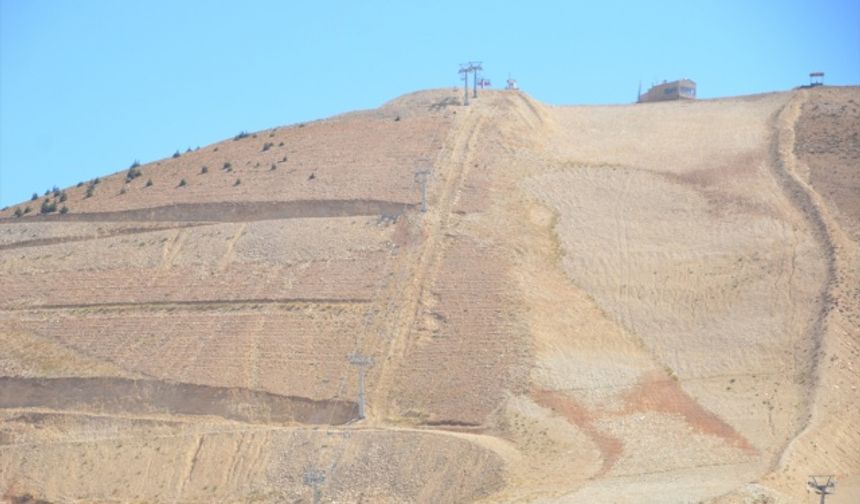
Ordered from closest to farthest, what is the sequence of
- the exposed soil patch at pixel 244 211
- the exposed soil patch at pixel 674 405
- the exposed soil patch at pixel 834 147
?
the exposed soil patch at pixel 674 405, the exposed soil patch at pixel 834 147, the exposed soil patch at pixel 244 211

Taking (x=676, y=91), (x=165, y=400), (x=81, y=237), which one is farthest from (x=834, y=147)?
(x=81, y=237)

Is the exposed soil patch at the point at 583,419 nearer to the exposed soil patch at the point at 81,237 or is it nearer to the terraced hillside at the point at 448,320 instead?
the terraced hillside at the point at 448,320

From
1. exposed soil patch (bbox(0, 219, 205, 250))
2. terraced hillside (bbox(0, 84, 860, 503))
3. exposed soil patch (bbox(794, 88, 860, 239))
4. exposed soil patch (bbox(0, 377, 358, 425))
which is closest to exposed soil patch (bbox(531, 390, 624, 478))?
terraced hillside (bbox(0, 84, 860, 503))

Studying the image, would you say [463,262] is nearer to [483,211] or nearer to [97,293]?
[483,211]

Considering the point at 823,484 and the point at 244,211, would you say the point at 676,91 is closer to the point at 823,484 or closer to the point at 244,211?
the point at 244,211

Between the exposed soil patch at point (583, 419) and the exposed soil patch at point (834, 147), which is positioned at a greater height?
the exposed soil patch at point (834, 147)

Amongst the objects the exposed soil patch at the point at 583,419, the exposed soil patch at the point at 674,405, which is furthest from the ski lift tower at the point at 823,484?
the exposed soil patch at the point at 583,419
